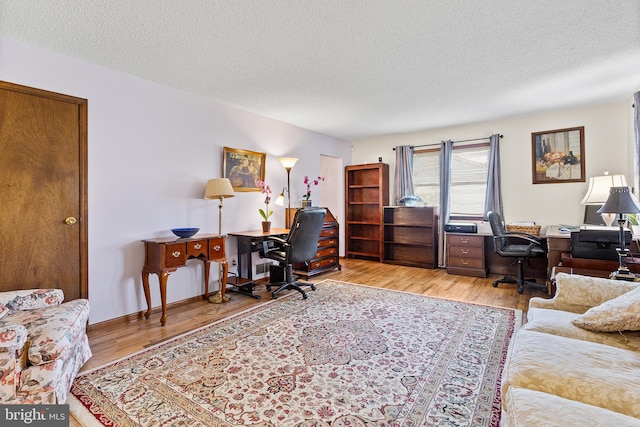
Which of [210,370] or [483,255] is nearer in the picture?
[210,370]

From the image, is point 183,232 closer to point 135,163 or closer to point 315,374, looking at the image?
point 135,163

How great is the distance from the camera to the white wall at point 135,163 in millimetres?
2712

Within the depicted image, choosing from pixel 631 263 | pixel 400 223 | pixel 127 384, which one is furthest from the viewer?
pixel 400 223

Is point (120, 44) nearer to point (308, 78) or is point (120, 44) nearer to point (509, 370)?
point (308, 78)

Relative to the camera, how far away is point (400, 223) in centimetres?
568

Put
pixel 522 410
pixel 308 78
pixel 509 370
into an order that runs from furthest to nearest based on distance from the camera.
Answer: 1. pixel 308 78
2. pixel 509 370
3. pixel 522 410

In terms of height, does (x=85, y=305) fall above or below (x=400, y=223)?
below

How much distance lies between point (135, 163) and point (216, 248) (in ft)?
3.82

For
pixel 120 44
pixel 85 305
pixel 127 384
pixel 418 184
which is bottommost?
pixel 127 384

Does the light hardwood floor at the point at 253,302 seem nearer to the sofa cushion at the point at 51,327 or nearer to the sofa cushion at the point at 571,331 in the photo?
the sofa cushion at the point at 51,327

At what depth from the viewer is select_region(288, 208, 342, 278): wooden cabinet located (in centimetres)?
462

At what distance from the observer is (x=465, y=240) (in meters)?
4.77

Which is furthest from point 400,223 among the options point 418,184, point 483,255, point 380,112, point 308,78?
point 308,78

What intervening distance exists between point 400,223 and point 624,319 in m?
4.22
